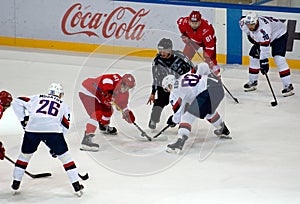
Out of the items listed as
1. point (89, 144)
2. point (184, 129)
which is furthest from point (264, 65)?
point (89, 144)

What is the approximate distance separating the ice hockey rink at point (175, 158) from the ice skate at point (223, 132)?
8 cm

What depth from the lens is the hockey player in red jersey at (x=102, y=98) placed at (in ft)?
28.5

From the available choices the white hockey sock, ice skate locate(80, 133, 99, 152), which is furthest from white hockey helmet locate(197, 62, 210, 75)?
the white hockey sock

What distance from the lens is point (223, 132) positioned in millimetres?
9242

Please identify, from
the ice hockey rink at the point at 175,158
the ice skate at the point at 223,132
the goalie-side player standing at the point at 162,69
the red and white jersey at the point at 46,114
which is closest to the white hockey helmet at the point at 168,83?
the goalie-side player standing at the point at 162,69

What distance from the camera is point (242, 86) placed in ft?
36.8

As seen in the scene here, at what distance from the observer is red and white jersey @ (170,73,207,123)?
8.76 metres

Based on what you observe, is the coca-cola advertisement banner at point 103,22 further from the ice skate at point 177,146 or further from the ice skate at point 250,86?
the ice skate at point 177,146

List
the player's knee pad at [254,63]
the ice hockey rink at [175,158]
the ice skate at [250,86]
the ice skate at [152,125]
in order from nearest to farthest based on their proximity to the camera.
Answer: the ice hockey rink at [175,158] < the ice skate at [152,125] < the player's knee pad at [254,63] < the ice skate at [250,86]

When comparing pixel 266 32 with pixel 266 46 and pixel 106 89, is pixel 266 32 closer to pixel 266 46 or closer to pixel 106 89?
pixel 266 46

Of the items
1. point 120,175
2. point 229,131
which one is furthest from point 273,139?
point 120,175

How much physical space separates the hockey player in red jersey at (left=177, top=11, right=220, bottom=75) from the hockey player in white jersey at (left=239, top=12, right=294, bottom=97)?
0.45m

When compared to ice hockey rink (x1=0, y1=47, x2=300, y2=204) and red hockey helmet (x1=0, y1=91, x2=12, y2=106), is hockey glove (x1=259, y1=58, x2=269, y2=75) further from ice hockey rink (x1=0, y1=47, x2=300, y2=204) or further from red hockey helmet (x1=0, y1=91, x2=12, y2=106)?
red hockey helmet (x1=0, y1=91, x2=12, y2=106)

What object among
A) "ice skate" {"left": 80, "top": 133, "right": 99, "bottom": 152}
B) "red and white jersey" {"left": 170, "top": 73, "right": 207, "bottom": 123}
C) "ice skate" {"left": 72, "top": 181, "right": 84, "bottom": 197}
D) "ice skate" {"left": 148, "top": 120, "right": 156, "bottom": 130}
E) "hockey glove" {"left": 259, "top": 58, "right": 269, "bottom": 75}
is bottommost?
"ice skate" {"left": 148, "top": 120, "right": 156, "bottom": 130}
